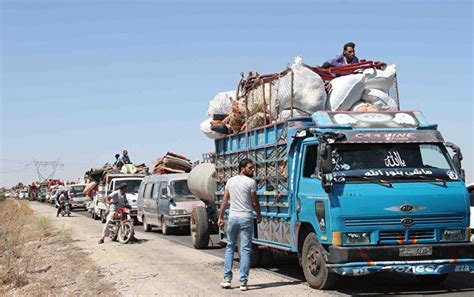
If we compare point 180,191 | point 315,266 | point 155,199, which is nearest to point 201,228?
point 180,191

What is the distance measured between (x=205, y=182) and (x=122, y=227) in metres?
4.08

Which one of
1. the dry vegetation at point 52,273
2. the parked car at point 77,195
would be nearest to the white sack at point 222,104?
the dry vegetation at point 52,273

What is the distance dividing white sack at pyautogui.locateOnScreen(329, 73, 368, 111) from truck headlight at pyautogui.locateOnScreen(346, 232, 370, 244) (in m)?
2.96

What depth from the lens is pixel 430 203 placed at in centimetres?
899

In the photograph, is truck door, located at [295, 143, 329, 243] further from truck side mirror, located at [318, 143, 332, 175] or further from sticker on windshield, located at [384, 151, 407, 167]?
sticker on windshield, located at [384, 151, 407, 167]

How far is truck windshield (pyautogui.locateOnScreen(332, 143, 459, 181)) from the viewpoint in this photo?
9180 millimetres

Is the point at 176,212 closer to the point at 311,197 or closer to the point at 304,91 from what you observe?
the point at 304,91

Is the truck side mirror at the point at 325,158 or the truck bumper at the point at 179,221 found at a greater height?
the truck side mirror at the point at 325,158

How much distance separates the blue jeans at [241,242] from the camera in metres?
9.77

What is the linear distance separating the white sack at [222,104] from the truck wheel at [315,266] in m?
5.31

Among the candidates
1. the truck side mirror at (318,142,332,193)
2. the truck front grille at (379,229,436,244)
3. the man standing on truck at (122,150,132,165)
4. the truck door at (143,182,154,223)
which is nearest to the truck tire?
the truck door at (143,182,154,223)

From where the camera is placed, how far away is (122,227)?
61.0 ft

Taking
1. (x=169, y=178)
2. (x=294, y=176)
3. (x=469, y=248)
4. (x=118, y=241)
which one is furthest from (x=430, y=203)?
(x=169, y=178)

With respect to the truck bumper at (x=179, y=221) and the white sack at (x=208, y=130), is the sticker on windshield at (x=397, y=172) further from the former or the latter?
the truck bumper at (x=179, y=221)
